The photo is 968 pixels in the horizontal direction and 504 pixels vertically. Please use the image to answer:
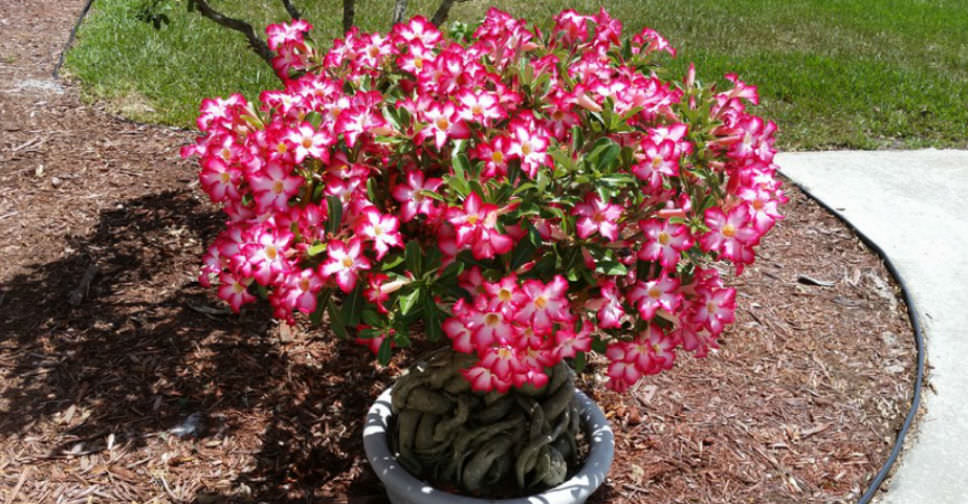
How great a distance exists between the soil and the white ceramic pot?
302mm

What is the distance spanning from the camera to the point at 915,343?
13.0 feet

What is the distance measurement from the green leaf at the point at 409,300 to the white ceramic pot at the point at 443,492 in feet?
2.15

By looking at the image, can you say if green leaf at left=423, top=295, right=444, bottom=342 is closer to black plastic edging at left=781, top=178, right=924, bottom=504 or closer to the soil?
the soil

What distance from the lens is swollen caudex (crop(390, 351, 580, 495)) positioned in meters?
2.58

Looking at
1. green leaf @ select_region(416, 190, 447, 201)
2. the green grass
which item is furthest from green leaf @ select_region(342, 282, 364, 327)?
the green grass

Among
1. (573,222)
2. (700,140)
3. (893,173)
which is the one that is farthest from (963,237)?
(573,222)

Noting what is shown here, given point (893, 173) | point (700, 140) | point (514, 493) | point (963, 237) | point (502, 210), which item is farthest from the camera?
point (893, 173)

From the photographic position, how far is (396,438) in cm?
283

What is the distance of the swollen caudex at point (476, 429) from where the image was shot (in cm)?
258

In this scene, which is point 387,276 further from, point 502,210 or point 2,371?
point 2,371

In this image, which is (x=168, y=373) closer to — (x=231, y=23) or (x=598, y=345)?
(x=231, y=23)

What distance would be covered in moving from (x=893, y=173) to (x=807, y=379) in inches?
95.0

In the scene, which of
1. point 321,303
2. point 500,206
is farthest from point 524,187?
point 321,303

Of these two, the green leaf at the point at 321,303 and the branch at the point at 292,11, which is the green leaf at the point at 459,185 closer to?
the green leaf at the point at 321,303
